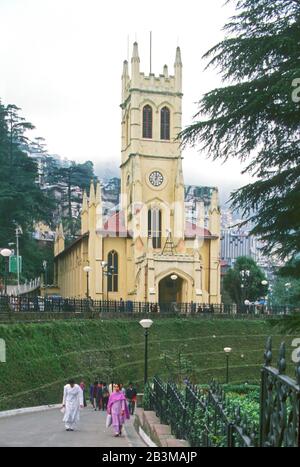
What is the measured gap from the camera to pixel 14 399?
27406 millimetres

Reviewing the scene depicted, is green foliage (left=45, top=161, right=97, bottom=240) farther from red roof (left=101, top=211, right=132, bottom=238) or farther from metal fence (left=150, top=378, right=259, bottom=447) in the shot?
metal fence (left=150, top=378, right=259, bottom=447)

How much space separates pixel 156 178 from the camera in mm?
66812

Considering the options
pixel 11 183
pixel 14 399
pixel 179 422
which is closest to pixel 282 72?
pixel 179 422

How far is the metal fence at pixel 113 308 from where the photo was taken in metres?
36.8

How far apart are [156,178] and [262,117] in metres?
54.0

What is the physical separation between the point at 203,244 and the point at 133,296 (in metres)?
7.88

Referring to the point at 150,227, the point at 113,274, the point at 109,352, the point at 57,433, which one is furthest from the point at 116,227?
the point at 57,433

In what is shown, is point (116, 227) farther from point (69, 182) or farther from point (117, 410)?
point (117, 410)

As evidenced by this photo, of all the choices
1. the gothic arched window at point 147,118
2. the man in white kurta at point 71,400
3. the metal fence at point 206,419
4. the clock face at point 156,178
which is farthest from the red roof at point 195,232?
the metal fence at point 206,419

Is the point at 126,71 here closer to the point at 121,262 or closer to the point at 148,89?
the point at 148,89

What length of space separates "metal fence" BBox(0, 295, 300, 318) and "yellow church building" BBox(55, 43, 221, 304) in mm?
6771

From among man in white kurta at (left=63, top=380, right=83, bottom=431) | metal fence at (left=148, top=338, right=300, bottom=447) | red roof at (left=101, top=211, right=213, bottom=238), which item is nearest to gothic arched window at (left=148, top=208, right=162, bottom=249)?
red roof at (left=101, top=211, right=213, bottom=238)

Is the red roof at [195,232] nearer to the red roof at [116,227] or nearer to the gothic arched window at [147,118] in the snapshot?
the red roof at [116,227]

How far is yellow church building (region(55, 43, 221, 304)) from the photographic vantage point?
60969mm
